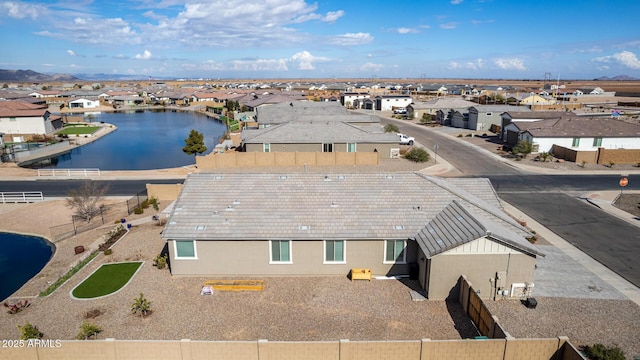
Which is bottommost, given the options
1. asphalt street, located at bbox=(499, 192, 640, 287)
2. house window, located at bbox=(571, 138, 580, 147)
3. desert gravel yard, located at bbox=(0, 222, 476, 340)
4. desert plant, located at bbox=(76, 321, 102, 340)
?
desert gravel yard, located at bbox=(0, 222, 476, 340)

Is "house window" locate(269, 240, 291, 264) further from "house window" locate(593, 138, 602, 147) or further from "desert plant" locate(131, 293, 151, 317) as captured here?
"house window" locate(593, 138, 602, 147)

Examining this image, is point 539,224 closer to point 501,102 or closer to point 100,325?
point 100,325

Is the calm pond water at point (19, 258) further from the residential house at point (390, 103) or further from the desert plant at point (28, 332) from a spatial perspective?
the residential house at point (390, 103)

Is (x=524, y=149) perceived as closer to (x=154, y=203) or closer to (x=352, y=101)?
(x=154, y=203)

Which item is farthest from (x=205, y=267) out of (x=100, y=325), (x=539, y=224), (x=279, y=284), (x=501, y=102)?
(x=501, y=102)

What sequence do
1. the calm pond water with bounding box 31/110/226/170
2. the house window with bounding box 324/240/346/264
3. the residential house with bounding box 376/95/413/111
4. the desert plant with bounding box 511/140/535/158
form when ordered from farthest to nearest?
1. the residential house with bounding box 376/95/413/111
2. the calm pond water with bounding box 31/110/226/170
3. the desert plant with bounding box 511/140/535/158
4. the house window with bounding box 324/240/346/264

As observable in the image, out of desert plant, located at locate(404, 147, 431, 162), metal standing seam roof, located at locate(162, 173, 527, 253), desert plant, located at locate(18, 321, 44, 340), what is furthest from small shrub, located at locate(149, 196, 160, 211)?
desert plant, located at locate(404, 147, 431, 162)

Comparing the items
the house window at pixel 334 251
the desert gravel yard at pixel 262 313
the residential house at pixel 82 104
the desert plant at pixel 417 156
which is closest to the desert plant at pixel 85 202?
the desert gravel yard at pixel 262 313
